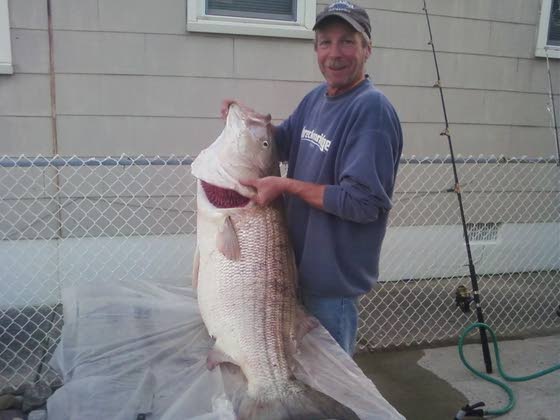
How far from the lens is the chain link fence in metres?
4.04

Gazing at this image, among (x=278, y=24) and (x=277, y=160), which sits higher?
(x=278, y=24)

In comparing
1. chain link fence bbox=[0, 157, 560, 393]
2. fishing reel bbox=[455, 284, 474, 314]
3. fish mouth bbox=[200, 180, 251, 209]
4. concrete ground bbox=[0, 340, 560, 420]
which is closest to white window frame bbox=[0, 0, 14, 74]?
chain link fence bbox=[0, 157, 560, 393]

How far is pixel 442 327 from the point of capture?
13.7 ft

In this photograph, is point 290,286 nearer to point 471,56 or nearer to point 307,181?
point 307,181

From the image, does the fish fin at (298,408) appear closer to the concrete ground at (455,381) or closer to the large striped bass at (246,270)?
the large striped bass at (246,270)

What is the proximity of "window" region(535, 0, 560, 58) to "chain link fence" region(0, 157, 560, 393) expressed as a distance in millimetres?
1110

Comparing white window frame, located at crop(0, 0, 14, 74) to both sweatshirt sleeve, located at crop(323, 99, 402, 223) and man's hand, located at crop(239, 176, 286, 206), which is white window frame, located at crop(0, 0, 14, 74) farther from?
sweatshirt sleeve, located at crop(323, 99, 402, 223)

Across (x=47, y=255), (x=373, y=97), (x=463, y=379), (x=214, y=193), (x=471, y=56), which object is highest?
(x=471, y=56)

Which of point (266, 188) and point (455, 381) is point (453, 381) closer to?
point (455, 381)

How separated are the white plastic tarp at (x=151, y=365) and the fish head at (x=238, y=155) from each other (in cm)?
51

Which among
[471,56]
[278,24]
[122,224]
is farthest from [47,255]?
[471,56]

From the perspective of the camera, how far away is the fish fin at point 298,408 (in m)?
1.58

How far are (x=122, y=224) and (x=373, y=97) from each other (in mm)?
2986

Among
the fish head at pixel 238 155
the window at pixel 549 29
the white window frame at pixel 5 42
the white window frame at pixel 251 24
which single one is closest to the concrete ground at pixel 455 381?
the fish head at pixel 238 155
